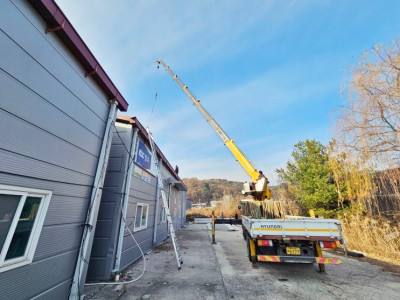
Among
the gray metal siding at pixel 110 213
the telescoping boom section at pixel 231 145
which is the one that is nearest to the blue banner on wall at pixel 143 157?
the gray metal siding at pixel 110 213

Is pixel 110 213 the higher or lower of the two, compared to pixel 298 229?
higher

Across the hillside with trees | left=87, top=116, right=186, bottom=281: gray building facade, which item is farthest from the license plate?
the hillside with trees

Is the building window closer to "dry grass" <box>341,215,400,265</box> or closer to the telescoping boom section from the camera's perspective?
the telescoping boom section

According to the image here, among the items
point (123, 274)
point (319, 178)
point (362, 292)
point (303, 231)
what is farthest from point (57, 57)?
point (319, 178)

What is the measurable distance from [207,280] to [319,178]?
11.4m

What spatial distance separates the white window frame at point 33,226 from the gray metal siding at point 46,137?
8cm

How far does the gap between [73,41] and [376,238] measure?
1160 cm

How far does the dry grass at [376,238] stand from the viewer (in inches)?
256

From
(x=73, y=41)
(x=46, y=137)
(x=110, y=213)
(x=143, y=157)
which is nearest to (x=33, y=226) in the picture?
(x=46, y=137)

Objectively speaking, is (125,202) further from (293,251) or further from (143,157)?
(293,251)

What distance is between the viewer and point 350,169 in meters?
6.42

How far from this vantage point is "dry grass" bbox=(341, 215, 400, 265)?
6.50 metres

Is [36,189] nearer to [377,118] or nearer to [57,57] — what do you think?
[57,57]

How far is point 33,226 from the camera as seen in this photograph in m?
2.67
